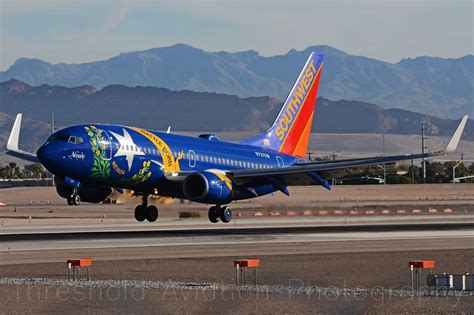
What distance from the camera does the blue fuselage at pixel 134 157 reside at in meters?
60.2

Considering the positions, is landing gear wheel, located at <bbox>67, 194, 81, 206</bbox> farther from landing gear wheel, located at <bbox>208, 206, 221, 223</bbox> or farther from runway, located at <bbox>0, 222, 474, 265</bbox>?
landing gear wheel, located at <bbox>208, 206, 221, 223</bbox>

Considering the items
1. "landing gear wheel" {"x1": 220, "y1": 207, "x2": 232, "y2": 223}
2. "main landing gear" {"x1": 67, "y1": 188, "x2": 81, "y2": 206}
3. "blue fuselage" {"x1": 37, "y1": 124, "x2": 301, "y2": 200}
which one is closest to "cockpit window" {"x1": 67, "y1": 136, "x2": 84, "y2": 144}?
"blue fuselage" {"x1": 37, "y1": 124, "x2": 301, "y2": 200}

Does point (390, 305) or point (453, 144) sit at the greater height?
point (453, 144)

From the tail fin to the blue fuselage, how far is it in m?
6.42

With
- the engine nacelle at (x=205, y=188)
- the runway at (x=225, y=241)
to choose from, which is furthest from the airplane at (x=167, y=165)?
the runway at (x=225, y=241)

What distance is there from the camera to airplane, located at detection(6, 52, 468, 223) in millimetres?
60656

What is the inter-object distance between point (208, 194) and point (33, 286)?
28669 mm

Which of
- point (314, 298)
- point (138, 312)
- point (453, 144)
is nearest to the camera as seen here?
point (138, 312)

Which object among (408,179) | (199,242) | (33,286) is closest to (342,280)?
(33,286)

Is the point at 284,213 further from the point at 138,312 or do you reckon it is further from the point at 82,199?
the point at 138,312

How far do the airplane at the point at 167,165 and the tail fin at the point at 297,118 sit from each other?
3.65ft

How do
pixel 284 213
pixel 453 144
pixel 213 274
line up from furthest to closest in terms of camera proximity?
pixel 284 213 < pixel 453 144 < pixel 213 274

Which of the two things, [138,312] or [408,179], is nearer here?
[138,312]

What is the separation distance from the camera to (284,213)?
86.2m
